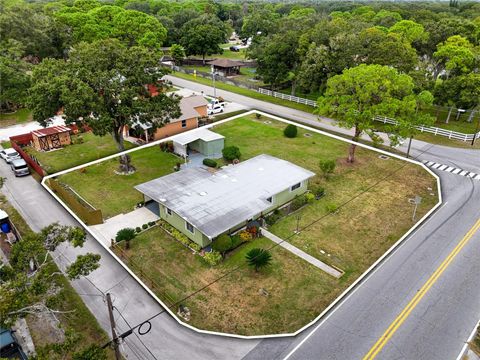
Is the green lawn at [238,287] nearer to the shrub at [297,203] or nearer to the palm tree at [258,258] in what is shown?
the palm tree at [258,258]

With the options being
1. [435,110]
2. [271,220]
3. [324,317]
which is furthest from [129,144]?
[435,110]

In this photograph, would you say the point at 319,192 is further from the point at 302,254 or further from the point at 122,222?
the point at 122,222

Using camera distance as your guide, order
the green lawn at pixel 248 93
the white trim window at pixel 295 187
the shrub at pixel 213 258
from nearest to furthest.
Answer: the shrub at pixel 213 258
the white trim window at pixel 295 187
the green lawn at pixel 248 93

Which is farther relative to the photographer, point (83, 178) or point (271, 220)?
point (83, 178)

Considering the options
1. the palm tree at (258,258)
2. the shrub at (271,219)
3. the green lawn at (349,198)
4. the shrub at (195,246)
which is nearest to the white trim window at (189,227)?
the shrub at (195,246)

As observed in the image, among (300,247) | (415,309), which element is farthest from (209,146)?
(415,309)

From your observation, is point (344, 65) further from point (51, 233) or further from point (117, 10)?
point (117, 10)
